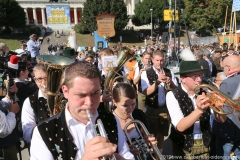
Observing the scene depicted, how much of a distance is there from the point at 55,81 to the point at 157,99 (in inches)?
88.8

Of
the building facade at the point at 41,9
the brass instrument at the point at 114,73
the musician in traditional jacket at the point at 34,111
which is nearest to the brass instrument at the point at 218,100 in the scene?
the brass instrument at the point at 114,73

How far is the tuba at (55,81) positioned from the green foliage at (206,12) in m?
49.8

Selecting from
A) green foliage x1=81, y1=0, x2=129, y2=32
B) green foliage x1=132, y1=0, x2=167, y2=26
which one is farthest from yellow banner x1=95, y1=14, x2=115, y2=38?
green foliage x1=132, y1=0, x2=167, y2=26

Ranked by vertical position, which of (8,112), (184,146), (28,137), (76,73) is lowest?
(184,146)

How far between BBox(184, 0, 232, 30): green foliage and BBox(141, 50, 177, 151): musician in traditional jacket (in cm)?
4775

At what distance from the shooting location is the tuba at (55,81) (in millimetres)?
2662

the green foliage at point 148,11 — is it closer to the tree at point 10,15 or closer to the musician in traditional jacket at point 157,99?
the tree at point 10,15

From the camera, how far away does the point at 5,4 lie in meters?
55.9

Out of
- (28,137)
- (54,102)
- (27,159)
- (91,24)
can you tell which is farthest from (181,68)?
(91,24)

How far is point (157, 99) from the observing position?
4371 mm

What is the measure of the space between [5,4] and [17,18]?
4.00 metres

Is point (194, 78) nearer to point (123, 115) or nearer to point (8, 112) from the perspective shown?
point (123, 115)

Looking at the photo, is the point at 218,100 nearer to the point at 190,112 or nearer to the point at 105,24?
the point at 190,112

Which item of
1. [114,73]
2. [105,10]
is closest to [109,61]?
[114,73]
